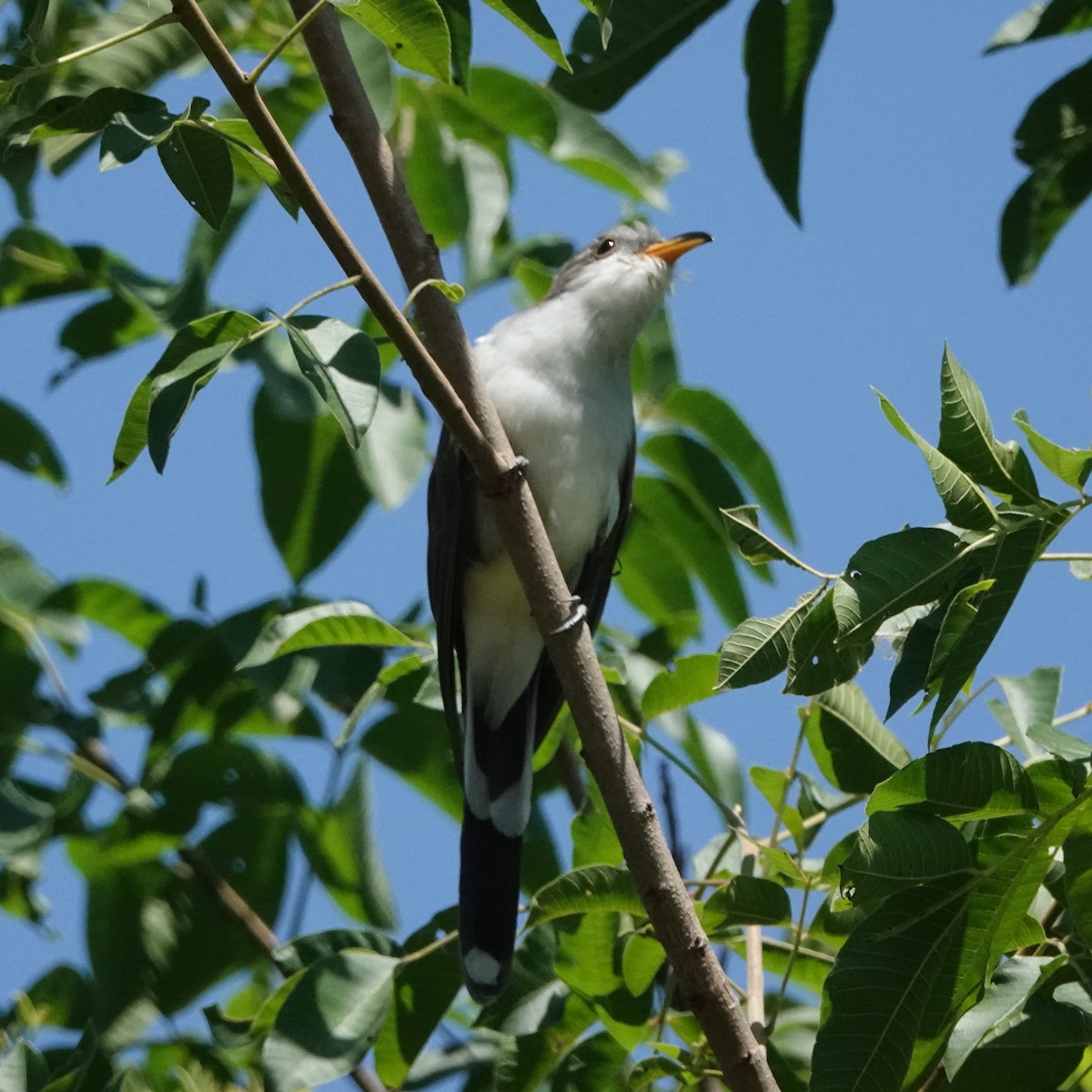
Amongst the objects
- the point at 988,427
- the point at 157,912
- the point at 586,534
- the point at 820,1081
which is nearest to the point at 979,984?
the point at 820,1081

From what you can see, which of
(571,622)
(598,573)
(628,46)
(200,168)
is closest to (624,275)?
(598,573)

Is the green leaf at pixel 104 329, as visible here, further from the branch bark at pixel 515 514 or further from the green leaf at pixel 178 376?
the green leaf at pixel 178 376

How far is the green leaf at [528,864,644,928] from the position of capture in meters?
2.64

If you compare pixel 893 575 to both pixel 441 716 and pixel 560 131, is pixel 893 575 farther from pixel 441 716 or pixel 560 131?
pixel 560 131

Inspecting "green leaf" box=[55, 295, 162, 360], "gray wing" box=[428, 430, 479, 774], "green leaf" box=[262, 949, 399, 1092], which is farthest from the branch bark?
"green leaf" box=[55, 295, 162, 360]

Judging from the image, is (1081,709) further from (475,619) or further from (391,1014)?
(475,619)

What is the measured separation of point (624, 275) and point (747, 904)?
Answer: 2387mm

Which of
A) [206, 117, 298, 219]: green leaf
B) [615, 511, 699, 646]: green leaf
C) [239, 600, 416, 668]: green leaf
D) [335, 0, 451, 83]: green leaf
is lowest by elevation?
[615, 511, 699, 646]: green leaf

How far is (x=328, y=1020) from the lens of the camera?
9.02 ft

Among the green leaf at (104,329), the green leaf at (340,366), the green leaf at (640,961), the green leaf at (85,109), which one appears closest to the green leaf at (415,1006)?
the green leaf at (640,961)

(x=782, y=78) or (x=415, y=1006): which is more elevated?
(x=782, y=78)

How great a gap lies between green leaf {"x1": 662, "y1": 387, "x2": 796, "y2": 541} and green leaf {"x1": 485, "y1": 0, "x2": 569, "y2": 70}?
1.71 meters

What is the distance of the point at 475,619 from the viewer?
4289 mm

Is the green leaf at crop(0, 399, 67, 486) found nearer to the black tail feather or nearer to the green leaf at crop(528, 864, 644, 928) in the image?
the black tail feather
